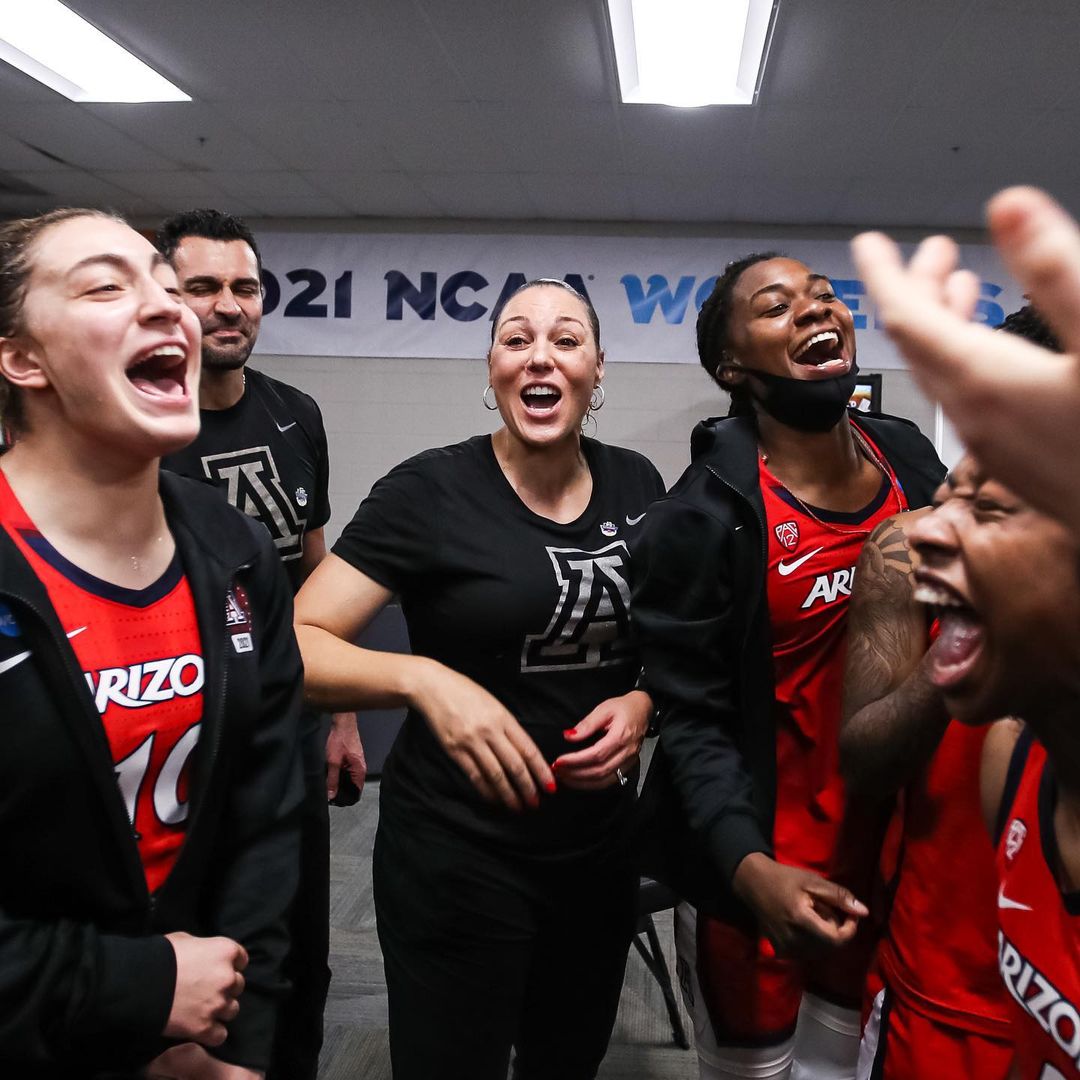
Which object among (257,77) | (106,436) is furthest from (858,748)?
(257,77)

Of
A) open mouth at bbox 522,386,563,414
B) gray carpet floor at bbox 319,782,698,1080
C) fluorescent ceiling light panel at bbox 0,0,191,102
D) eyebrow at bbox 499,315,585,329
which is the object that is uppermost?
fluorescent ceiling light panel at bbox 0,0,191,102

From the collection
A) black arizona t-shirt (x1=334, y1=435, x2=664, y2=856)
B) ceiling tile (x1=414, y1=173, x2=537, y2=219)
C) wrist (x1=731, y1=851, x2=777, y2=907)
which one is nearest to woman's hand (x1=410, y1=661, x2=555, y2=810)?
Result: black arizona t-shirt (x1=334, y1=435, x2=664, y2=856)

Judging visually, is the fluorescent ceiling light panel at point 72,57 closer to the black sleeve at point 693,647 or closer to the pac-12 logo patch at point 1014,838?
the black sleeve at point 693,647

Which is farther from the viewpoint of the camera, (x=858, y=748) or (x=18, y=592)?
(x=858, y=748)

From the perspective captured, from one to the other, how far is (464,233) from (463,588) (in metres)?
5.45

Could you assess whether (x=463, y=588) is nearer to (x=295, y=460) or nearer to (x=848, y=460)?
(x=848, y=460)

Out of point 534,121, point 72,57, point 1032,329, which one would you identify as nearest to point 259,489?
point 1032,329

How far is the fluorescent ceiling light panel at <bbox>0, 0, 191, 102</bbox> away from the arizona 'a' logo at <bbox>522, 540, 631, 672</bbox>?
144 inches

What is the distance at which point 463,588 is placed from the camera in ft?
5.15

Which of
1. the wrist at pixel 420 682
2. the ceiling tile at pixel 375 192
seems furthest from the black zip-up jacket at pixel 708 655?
the ceiling tile at pixel 375 192

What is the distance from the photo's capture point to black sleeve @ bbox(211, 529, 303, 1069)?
122 centimetres

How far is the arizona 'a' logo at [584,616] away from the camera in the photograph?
158cm

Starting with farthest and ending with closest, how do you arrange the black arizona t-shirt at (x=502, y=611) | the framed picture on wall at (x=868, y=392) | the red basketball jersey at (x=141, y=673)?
1. the framed picture on wall at (x=868, y=392)
2. the black arizona t-shirt at (x=502, y=611)
3. the red basketball jersey at (x=141, y=673)

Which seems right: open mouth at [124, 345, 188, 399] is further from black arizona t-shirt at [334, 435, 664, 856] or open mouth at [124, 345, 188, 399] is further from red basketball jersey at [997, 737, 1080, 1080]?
red basketball jersey at [997, 737, 1080, 1080]
